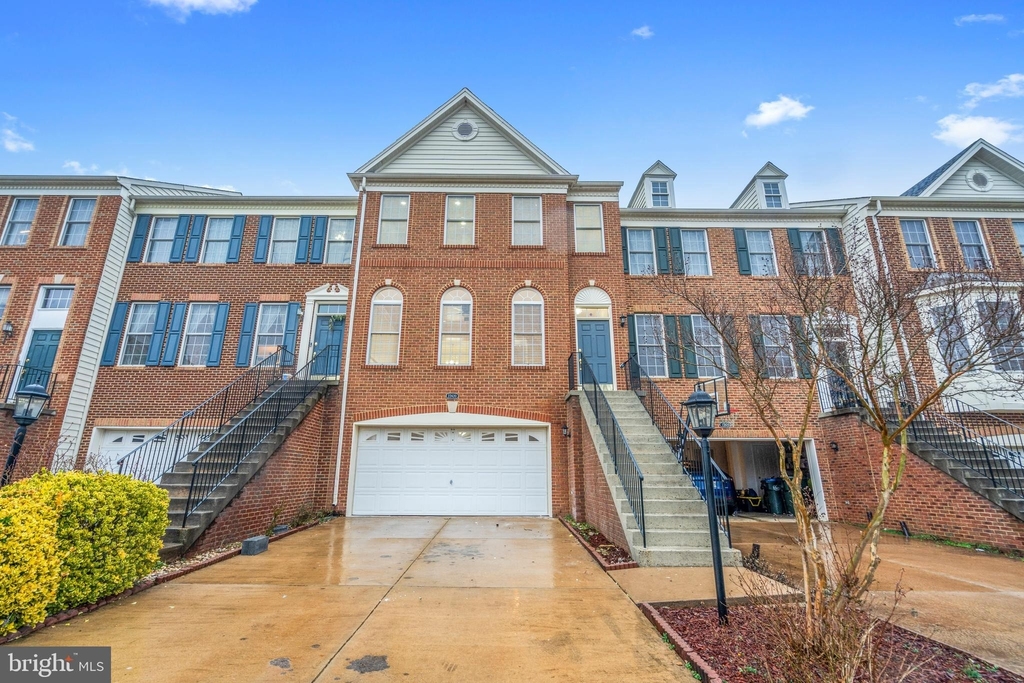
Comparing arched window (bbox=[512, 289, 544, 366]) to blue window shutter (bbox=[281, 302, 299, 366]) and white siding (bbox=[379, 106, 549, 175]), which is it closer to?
white siding (bbox=[379, 106, 549, 175])

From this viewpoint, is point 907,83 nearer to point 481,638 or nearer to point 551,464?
point 551,464

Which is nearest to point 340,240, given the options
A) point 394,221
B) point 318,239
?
point 318,239

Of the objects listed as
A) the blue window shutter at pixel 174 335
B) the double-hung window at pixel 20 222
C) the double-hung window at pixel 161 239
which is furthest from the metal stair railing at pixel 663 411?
the double-hung window at pixel 20 222

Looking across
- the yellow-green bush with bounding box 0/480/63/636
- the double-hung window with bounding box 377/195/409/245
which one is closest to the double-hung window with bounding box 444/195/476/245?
the double-hung window with bounding box 377/195/409/245

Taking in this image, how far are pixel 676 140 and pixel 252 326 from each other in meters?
17.4

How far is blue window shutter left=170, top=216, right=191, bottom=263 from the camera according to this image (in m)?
12.4

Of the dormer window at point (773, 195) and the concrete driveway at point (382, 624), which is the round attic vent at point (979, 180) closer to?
the dormer window at point (773, 195)

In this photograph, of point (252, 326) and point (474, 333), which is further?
point (252, 326)

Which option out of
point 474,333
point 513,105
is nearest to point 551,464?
point 474,333

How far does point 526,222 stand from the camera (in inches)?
457

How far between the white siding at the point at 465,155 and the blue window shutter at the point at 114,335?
854 centimetres

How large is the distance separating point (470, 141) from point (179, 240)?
943 cm

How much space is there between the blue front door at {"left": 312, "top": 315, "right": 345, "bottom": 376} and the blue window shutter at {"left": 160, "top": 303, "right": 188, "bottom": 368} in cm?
380

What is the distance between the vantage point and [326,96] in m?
17.6
